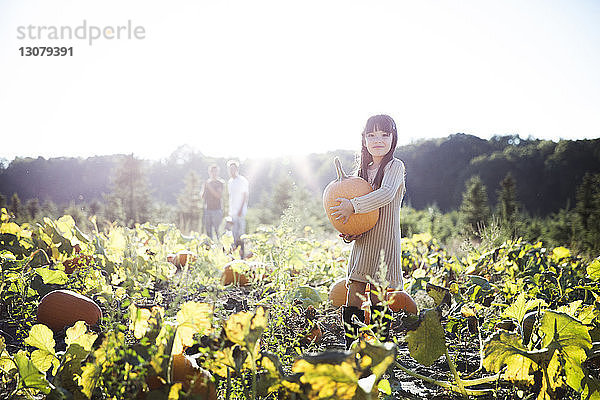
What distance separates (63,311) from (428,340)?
Result: 5.42 ft

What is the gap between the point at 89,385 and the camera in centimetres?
99

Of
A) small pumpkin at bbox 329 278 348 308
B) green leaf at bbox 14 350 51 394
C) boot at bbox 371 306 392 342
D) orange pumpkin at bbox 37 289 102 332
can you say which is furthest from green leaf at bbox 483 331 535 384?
orange pumpkin at bbox 37 289 102 332

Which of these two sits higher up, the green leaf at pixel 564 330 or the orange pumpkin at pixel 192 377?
the green leaf at pixel 564 330

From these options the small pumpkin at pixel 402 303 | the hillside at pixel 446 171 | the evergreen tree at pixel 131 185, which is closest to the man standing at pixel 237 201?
the small pumpkin at pixel 402 303

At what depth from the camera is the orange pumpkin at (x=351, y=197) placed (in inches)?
82.1

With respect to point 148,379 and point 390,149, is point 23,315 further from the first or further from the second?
point 390,149

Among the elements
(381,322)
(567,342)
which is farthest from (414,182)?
(381,322)

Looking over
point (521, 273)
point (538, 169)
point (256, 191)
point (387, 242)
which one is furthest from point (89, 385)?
point (256, 191)

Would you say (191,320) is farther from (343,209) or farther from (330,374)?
(343,209)

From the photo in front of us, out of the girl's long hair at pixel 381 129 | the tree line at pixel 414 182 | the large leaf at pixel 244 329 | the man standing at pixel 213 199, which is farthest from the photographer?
the tree line at pixel 414 182

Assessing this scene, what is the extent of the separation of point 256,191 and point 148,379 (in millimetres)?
52534

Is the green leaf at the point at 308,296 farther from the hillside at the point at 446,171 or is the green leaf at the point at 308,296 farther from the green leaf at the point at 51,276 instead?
the hillside at the point at 446,171

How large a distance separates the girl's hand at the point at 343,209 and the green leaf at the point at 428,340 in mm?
803

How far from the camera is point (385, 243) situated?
2184mm
